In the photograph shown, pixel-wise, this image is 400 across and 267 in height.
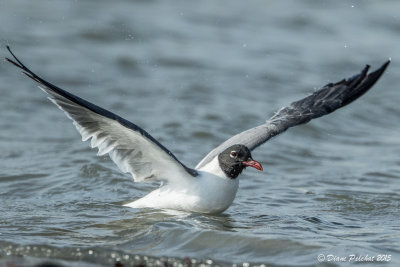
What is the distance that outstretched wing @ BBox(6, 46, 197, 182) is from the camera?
770cm

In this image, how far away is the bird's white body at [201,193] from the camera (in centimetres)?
845

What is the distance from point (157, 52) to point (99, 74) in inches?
82.9

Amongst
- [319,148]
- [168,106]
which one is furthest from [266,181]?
[168,106]

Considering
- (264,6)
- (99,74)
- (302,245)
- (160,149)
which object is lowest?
(302,245)

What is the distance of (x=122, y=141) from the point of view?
8.27 metres

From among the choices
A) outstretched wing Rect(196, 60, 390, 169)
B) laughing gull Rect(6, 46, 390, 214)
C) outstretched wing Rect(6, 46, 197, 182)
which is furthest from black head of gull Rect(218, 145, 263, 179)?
outstretched wing Rect(196, 60, 390, 169)

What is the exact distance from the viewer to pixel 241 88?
1633cm

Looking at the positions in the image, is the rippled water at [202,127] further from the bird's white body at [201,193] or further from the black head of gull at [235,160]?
the black head of gull at [235,160]

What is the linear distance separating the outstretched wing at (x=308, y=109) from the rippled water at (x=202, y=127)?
0.83 meters

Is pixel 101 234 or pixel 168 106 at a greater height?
pixel 168 106

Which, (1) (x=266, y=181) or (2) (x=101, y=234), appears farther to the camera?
(1) (x=266, y=181)

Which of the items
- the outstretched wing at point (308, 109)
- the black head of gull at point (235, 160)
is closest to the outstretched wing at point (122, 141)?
the black head of gull at point (235, 160)

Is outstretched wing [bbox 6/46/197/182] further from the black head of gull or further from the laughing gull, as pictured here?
the black head of gull

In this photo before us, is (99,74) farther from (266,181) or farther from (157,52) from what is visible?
(266,181)
